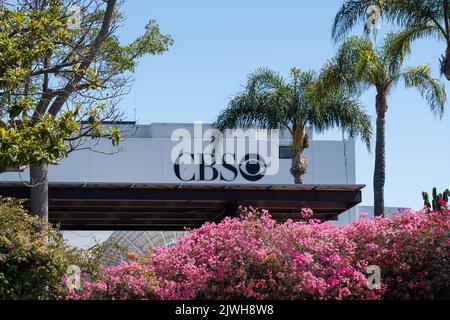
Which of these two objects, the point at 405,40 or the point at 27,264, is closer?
the point at 27,264

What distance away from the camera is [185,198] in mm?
25484

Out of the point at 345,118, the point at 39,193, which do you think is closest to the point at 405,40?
the point at 345,118

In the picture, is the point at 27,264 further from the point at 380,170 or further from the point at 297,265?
the point at 380,170

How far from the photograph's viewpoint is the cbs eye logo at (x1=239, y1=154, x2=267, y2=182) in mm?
69562

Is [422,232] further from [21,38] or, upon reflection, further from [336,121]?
[336,121]

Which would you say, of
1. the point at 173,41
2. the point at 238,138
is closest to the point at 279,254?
the point at 173,41

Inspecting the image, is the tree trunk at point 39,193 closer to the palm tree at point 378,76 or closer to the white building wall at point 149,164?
the palm tree at point 378,76

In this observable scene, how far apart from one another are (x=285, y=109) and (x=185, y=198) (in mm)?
14451

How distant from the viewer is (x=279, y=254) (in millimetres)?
15305

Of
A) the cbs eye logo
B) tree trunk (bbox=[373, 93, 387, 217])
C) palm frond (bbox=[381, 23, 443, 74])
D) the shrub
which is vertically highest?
palm frond (bbox=[381, 23, 443, 74])

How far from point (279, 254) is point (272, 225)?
1.22 meters

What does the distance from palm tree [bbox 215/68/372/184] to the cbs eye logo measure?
2985cm

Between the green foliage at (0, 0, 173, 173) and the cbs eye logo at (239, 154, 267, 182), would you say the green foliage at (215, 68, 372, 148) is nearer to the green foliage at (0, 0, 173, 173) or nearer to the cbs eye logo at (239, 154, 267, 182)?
the green foliage at (0, 0, 173, 173)

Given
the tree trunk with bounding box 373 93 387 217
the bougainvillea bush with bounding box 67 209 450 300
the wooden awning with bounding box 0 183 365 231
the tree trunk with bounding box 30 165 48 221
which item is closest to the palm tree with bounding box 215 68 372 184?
the tree trunk with bounding box 373 93 387 217
